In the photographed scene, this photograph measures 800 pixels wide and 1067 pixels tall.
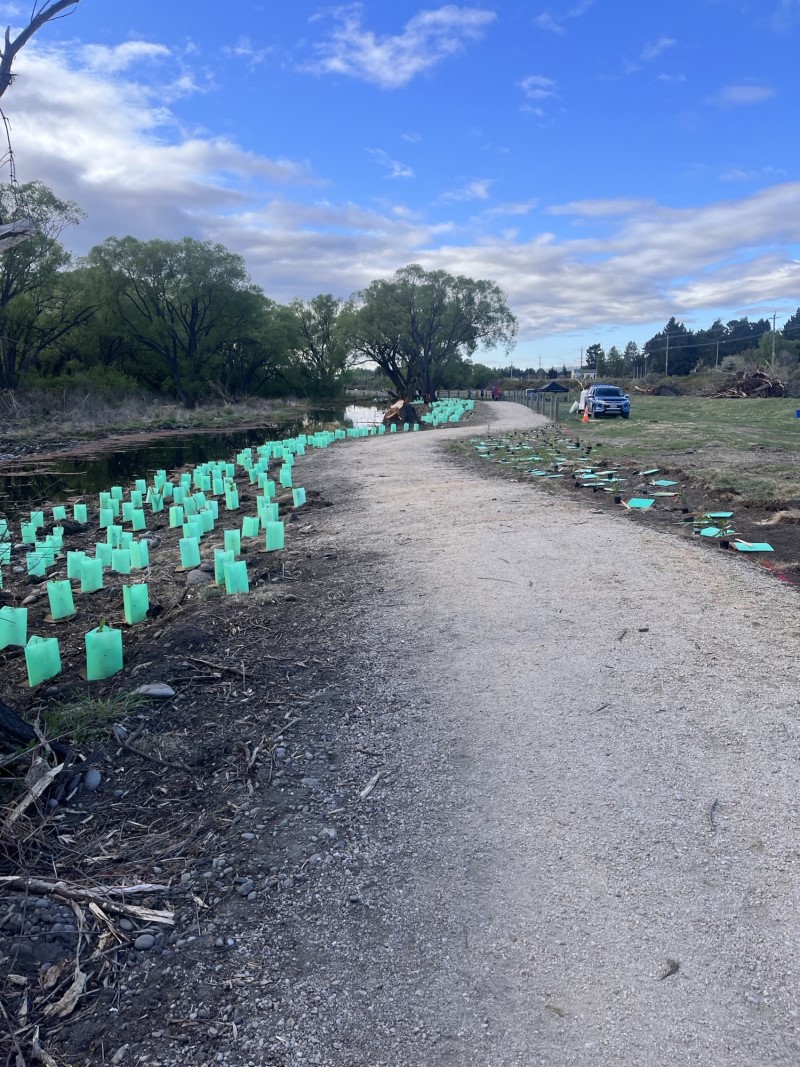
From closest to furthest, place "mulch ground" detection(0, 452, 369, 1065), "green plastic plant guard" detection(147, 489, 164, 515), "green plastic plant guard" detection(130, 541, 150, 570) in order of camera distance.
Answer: "mulch ground" detection(0, 452, 369, 1065)
"green plastic plant guard" detection(130, 541, 150, 570)
"green plastic plant guard" detection(147, 489, 164, 515)

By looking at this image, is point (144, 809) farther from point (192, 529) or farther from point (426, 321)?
point (426, 321)

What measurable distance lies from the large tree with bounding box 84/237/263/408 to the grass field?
113 feet

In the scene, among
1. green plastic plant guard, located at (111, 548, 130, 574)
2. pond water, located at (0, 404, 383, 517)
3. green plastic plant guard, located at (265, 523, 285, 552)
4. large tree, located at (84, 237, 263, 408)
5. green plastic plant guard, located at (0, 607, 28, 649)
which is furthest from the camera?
large tree, located at (84, 237, 263, 408)

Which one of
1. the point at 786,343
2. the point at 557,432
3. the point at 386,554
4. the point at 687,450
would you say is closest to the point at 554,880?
the point at 386,554

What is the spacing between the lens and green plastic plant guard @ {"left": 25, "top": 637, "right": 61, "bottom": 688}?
4.94 m

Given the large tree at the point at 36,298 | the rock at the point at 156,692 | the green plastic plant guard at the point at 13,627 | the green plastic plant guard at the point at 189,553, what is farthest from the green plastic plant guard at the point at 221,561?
the large tree at the point at 36,298

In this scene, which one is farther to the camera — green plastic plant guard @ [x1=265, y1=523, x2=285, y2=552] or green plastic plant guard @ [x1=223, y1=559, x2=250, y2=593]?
green plastic plant guard @ [x1=265, y1=523, x2=285, y2=552]

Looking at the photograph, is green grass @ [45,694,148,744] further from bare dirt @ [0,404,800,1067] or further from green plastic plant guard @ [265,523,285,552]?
green plastic plant guard @ [265,523,285,552]

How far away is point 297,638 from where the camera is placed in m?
5.46

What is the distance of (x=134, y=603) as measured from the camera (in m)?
6.29

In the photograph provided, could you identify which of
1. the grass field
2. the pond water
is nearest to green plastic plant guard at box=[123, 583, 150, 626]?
the pond water

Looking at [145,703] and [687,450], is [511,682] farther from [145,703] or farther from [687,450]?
[687,450]

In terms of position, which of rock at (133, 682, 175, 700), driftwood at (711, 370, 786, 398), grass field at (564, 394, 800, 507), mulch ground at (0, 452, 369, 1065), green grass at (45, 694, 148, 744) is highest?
driftwood at (711, 370, 786, 398)

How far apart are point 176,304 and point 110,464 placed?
120 feet
